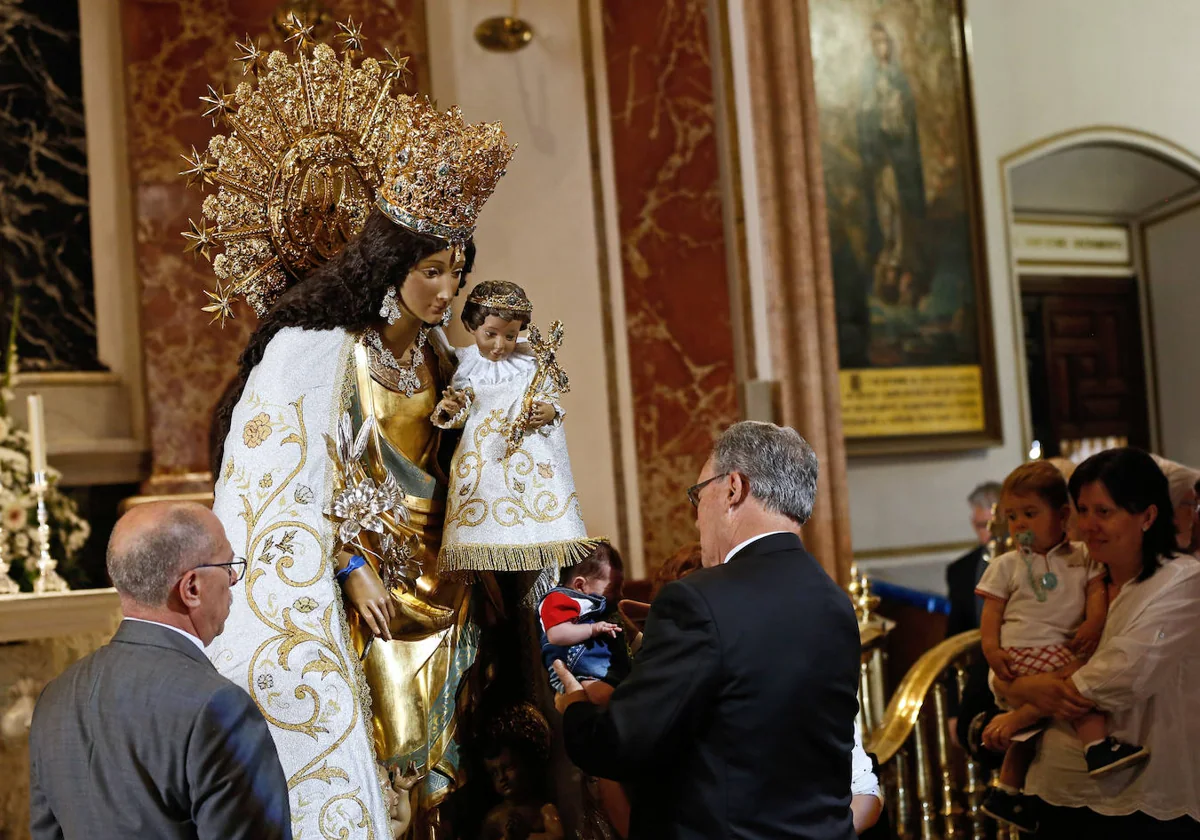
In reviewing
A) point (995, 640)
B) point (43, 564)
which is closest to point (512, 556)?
point (995, 640)

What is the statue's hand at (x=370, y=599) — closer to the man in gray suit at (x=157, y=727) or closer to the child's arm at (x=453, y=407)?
the child's arm at (x=453, y=407)

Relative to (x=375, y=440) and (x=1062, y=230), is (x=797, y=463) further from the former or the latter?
(x=1062, y=230)

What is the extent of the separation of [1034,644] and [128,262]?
4422 millimetres

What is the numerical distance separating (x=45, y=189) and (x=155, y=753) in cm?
466

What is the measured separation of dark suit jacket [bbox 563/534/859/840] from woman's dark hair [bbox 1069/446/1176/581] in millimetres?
1438

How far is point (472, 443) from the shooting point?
3.15m

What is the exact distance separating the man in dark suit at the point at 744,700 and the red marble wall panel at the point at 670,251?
11.4ft

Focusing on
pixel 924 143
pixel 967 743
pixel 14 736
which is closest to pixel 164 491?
pixel 14 736

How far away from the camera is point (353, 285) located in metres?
3.01

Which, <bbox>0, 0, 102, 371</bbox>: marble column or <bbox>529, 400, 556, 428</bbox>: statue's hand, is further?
<bbox>0, 0, 102, 371</bbox>: marble column

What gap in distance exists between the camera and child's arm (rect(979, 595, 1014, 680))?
12.5 ft

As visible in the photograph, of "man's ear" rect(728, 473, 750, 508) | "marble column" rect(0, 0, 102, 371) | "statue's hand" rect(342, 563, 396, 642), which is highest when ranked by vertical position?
"marble column" rect(0, 0, 102, 371)

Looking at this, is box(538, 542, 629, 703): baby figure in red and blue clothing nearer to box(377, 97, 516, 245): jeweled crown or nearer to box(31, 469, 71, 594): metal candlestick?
box(377, 97, 516, 245): jeweled crown

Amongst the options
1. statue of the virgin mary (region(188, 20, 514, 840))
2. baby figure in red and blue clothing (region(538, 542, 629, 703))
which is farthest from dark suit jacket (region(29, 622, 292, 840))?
baby figure in red and blue clothing (region(538, 542, 629, 703))
